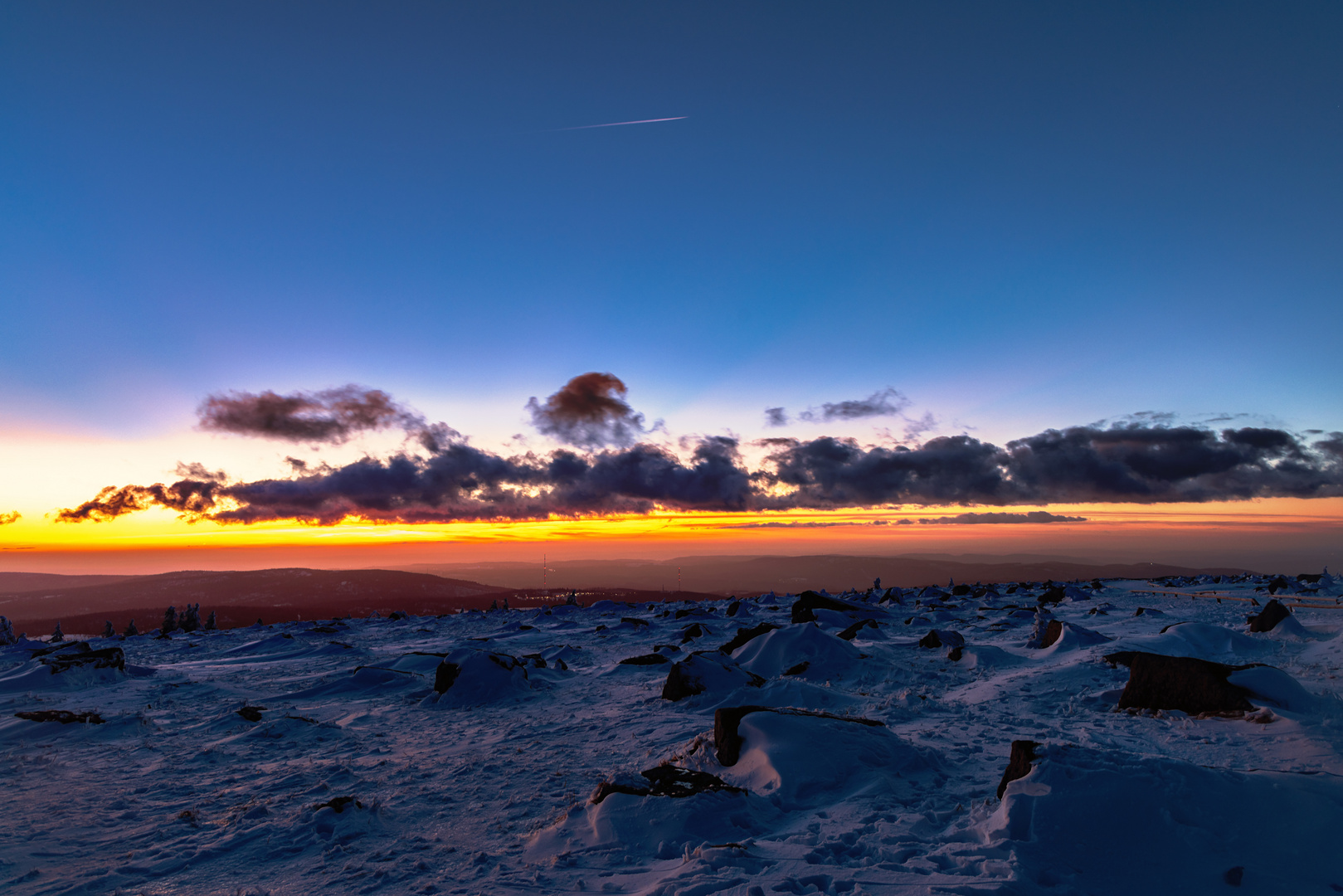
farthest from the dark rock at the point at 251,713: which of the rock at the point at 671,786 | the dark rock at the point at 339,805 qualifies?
the rock at the point at 671,786

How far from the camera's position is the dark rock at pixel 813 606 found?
A: 33156 mm

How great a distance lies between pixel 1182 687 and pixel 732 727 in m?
10.4

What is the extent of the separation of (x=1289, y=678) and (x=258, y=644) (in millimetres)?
39329

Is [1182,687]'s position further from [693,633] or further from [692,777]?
[693,633]

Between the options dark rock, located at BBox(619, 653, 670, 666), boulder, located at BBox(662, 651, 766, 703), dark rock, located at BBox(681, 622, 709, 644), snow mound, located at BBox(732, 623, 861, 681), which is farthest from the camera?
dark rock, located at BBox(681, 622, 709, 644)

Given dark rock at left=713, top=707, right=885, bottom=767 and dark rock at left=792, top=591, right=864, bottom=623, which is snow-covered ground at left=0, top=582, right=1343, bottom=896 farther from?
dark rock at left=792, top=591, right=864, bottom=623

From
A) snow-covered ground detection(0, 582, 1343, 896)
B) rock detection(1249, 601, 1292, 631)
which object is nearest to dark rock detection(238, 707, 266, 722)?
snow-covered ground detection(0, 582, 1343, 896)

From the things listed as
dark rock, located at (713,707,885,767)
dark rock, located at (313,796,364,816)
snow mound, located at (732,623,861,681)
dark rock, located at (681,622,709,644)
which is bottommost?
dark rock, located at (681,622,709,644)

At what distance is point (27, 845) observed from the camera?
331 inches

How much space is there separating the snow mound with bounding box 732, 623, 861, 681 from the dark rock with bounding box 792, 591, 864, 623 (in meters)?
11.5

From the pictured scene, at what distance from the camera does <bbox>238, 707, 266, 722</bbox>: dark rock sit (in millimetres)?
15234

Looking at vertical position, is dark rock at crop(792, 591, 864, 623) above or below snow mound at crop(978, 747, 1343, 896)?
below

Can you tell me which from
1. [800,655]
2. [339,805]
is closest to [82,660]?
[339,805]

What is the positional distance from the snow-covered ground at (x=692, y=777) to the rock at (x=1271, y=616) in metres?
0.48
